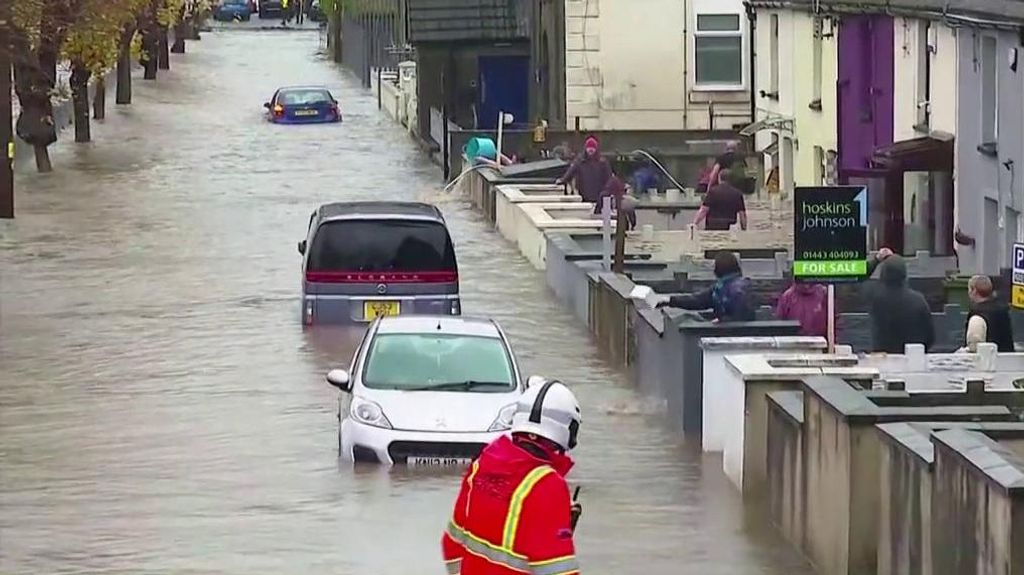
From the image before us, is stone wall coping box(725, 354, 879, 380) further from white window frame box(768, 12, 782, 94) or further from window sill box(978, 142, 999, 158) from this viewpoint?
white window frame box(768, 12, 782, 94)

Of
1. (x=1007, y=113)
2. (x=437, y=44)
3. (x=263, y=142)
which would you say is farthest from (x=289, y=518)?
(x=263, y=142)

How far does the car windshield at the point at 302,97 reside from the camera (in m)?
61.3

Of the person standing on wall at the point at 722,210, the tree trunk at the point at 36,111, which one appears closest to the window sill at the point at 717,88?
the tree trunk at the point at 36,111

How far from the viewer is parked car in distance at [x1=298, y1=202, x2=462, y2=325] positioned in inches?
965

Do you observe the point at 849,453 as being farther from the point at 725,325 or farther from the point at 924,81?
the point at 924,81

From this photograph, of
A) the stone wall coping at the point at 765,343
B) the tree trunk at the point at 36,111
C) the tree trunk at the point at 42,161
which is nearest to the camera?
the stone wall coping at the point at 765,343

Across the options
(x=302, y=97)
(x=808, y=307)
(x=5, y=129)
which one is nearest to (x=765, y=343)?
(x=808, y=307)

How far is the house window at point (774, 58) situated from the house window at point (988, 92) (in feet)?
44.7

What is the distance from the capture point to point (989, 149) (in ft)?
84.3

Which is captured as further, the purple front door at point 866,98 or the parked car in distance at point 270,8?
the parked car in distance at point 270,8

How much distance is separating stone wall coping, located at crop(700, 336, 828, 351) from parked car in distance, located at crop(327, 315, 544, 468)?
1.49m

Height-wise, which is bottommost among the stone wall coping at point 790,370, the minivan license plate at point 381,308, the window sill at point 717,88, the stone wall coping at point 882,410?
the minivan license plate at point 381,308

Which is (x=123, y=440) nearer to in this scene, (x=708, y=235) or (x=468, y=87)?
(x=708, y=235)

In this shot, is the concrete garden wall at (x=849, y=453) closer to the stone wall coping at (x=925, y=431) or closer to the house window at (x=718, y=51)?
the stone wall coping at (x=925, y=431)
